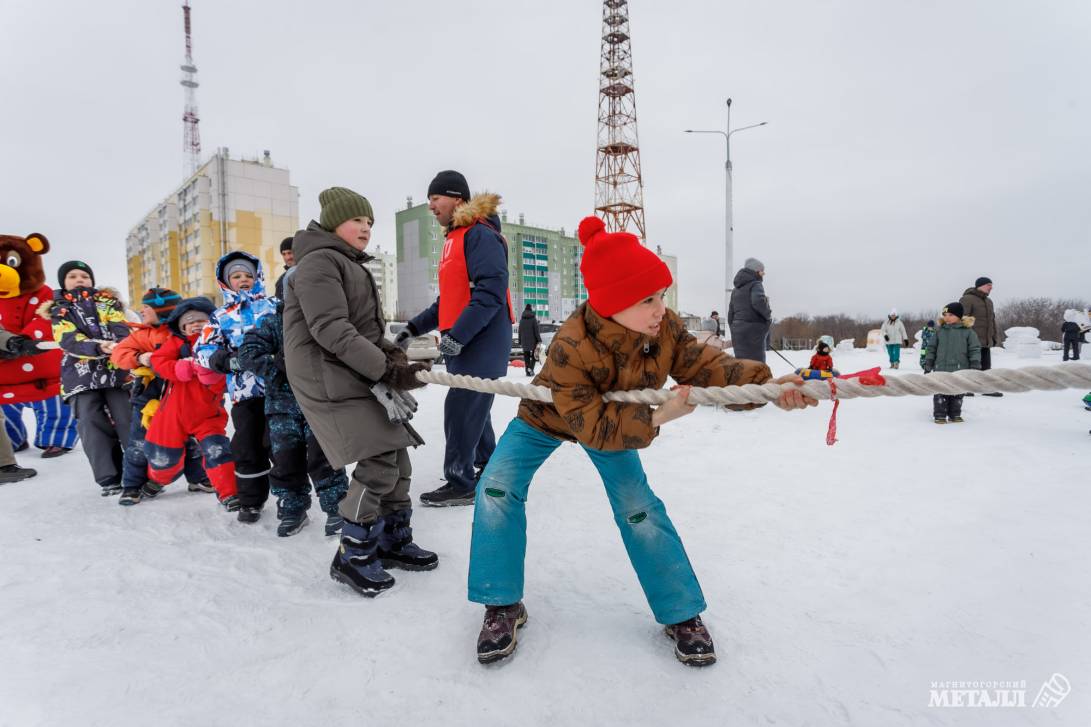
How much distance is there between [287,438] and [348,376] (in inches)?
38.3

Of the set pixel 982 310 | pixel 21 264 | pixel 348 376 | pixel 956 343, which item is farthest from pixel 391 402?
pixel 982 310

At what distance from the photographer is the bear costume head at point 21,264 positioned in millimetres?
4684

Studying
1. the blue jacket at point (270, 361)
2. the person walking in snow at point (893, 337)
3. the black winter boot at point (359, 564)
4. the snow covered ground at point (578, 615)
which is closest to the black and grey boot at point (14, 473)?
the snow covered ground at point (578, 615)

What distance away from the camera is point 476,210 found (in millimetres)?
3402

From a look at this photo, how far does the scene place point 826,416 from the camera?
21.3ft

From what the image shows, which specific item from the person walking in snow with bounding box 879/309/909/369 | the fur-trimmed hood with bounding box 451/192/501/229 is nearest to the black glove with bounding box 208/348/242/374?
the fur-trimmed hood with bounding box 451/192/501/229

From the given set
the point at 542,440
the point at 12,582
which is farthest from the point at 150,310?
the point at 542,440

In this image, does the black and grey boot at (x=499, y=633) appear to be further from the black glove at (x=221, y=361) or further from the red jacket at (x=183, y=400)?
the red jacket at (x=183, y=400)

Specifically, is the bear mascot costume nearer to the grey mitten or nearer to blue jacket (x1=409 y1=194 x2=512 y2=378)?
blue jacket (x1=409 y1=194 x2=512 y2=378)

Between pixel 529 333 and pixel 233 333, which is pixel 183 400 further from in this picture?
pixel 529 333

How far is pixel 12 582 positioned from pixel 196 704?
1.58 metres

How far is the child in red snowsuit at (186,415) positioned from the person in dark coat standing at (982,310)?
9.31m

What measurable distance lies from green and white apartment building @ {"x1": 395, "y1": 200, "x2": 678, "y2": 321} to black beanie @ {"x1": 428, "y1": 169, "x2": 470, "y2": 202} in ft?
177

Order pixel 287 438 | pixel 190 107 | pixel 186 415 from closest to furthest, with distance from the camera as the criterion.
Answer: pixel 287 438
pixel 186 415
pixel 190 107
